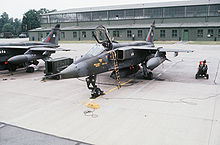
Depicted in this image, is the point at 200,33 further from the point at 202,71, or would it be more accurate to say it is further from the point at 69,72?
the point at 69,72

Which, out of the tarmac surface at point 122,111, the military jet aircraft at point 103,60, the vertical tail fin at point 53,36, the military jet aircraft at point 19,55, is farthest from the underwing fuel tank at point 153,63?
the vertical tail fin at point 53,36

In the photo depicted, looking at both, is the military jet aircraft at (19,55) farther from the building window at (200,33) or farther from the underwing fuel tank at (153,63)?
the building window at (200,33)

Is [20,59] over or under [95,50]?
under

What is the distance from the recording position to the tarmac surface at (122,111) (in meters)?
6.53

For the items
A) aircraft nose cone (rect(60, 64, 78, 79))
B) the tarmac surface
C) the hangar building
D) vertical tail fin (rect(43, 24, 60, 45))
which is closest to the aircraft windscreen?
aircraft nose cone (rect(60, 64, 78, 79))

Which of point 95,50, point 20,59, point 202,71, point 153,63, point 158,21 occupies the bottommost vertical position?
point 202,71

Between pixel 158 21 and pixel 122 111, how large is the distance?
164 ft

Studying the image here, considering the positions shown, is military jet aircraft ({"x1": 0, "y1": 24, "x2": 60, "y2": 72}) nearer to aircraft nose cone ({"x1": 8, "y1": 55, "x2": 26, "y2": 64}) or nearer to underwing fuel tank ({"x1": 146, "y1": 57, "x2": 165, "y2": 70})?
aircraft nose cone ({"x1": 8, "y1": 55, "x2": 26, "y2": 64})

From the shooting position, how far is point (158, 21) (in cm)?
5441

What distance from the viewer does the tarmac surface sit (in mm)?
6527

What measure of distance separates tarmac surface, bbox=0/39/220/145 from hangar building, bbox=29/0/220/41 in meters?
38.4

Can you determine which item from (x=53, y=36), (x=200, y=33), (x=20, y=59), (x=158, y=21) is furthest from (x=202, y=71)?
(x=158, y=21)

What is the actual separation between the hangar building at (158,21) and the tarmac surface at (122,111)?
38361mm

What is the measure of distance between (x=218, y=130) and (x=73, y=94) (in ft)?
23.7
